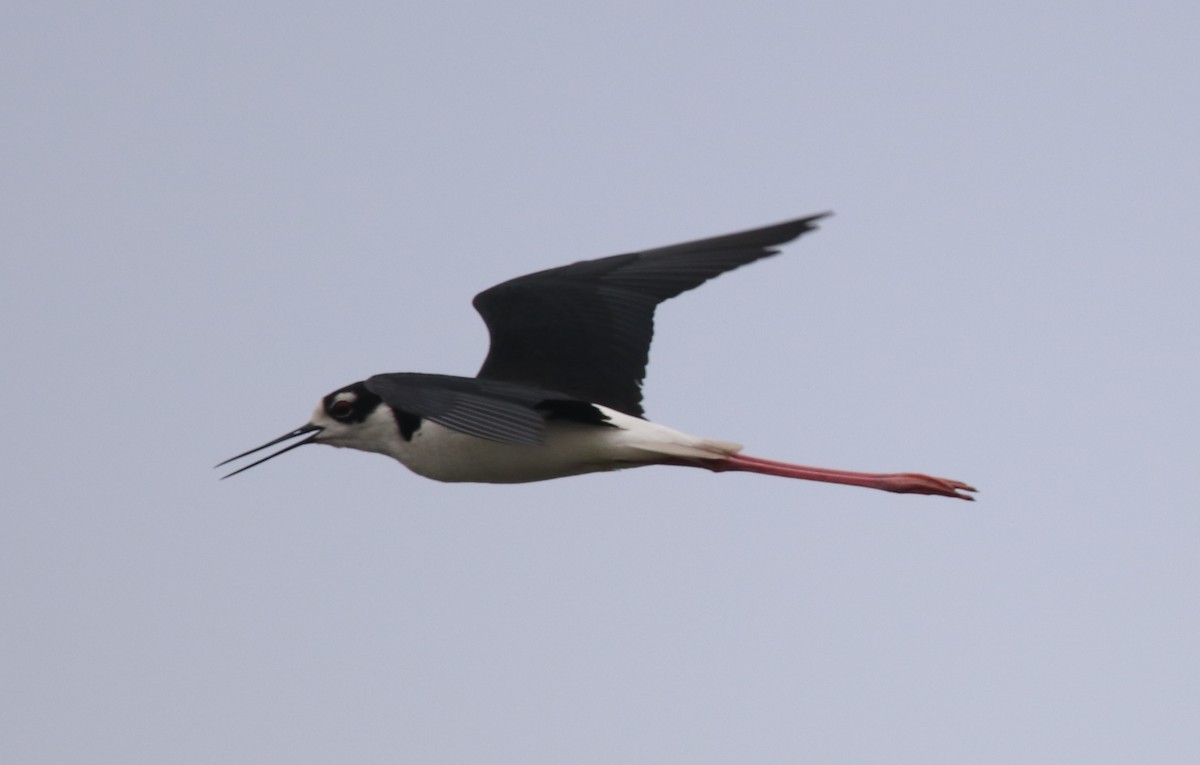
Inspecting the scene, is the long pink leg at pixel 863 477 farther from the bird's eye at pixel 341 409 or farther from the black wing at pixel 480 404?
the bird's eye at pixel 341 409

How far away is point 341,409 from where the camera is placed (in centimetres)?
816

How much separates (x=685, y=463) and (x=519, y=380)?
0.87 metres

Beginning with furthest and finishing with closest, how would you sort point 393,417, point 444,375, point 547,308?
point 547,308 → point 393,417 → point 444,375

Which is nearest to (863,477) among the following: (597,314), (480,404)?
(597,314)

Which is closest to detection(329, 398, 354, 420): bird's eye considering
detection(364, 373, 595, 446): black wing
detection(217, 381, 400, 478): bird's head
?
detection(217, 381, 400, 478): bird's head

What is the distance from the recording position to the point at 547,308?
8.58 metres

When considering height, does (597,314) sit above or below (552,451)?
above

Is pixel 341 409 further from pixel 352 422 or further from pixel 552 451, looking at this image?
pixel 552 451

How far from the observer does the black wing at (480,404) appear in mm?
6793

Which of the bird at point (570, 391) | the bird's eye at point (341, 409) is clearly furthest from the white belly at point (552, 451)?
the bird's eye at point (341, 409)

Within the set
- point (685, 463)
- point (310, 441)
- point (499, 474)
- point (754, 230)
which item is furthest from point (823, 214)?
point (310, 441)

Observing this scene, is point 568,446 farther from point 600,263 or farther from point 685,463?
point 600,263

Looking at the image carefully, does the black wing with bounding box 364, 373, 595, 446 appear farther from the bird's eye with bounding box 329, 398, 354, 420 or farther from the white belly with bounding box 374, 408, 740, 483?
the bird's eye with bounding box 329, 398, 354, 420

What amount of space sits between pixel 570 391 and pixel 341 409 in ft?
3.37
